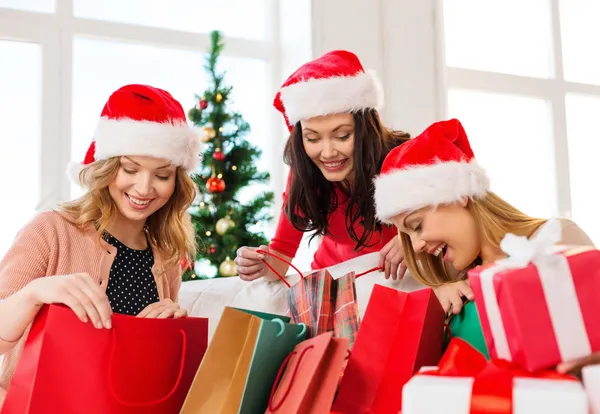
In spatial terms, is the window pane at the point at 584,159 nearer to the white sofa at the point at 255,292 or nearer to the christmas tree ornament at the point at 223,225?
the christmas tree ornament at the point at 223,225

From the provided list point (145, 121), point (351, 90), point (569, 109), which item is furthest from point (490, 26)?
point (145, 121)

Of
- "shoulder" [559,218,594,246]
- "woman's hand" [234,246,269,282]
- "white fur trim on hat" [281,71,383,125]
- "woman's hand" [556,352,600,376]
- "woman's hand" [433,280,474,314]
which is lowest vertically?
"woman's hand" [556,352,600,376]

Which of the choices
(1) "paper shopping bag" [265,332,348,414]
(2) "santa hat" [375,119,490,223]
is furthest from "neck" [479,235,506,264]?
(1) "paper shopping bag" [265,332,348,414]

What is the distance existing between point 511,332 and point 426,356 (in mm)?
272

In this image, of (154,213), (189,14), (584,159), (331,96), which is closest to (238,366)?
(154,213)

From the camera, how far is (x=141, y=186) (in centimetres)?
169

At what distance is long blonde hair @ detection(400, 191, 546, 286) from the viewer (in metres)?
1.43

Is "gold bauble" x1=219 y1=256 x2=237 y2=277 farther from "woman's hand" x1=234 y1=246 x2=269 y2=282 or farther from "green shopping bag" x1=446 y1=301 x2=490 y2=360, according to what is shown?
"green shopping bag" x1=446 y1=301 x2=490 y2=360

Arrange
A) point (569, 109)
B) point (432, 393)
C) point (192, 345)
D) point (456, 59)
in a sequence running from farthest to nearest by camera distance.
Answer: point (569, 109), point (456, 59), point (192, 345), point (432, 393)

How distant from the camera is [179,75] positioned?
3.72 meters

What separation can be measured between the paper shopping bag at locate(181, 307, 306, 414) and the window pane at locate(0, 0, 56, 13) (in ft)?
9.02

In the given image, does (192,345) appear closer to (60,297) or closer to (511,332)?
(60,297)

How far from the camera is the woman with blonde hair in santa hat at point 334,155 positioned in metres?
2.01

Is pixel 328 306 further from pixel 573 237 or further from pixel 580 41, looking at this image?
pixel 580 41
